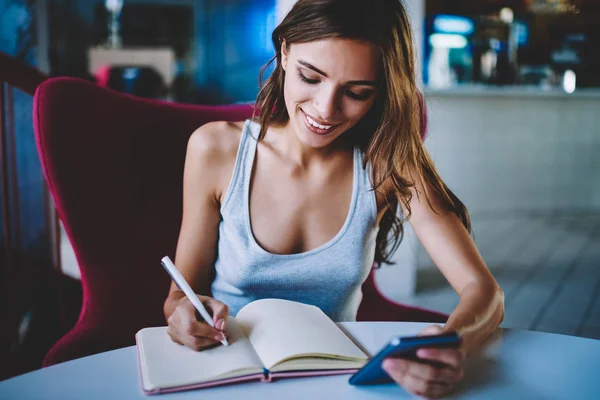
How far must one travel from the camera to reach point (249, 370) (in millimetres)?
643

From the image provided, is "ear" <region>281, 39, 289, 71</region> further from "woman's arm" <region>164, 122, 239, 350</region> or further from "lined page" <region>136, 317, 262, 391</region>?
"lined page" <region>136, 317, 262, 391</region>

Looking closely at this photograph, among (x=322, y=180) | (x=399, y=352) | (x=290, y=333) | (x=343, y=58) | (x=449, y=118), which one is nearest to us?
(x=399, y=352)

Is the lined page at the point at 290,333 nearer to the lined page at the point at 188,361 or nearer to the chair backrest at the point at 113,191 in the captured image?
the lined page at the point at 188,361

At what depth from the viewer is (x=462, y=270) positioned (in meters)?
1.00

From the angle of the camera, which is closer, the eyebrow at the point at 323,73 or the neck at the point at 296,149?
the eyebrow at the point at 323,73

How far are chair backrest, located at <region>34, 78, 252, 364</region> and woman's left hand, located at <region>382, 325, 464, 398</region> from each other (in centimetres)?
63

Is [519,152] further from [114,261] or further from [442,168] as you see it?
[114,261]

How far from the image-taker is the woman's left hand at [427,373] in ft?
2.04

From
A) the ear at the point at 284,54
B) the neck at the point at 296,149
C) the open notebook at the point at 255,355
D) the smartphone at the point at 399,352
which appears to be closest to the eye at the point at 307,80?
the ear at the point at 284,54

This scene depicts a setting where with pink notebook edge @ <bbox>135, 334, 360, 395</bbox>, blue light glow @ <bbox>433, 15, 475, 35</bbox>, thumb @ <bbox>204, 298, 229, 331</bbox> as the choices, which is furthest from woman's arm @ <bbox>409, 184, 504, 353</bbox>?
blue light glow @ <bbox>433, 15, 475, 35</bbox>

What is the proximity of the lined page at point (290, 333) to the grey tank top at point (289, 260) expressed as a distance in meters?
0.22

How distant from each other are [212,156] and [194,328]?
47 cm

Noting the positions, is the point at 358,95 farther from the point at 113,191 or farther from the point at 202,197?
the point at 113,191

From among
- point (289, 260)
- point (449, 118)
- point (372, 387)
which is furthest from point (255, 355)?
point (449, 118)
